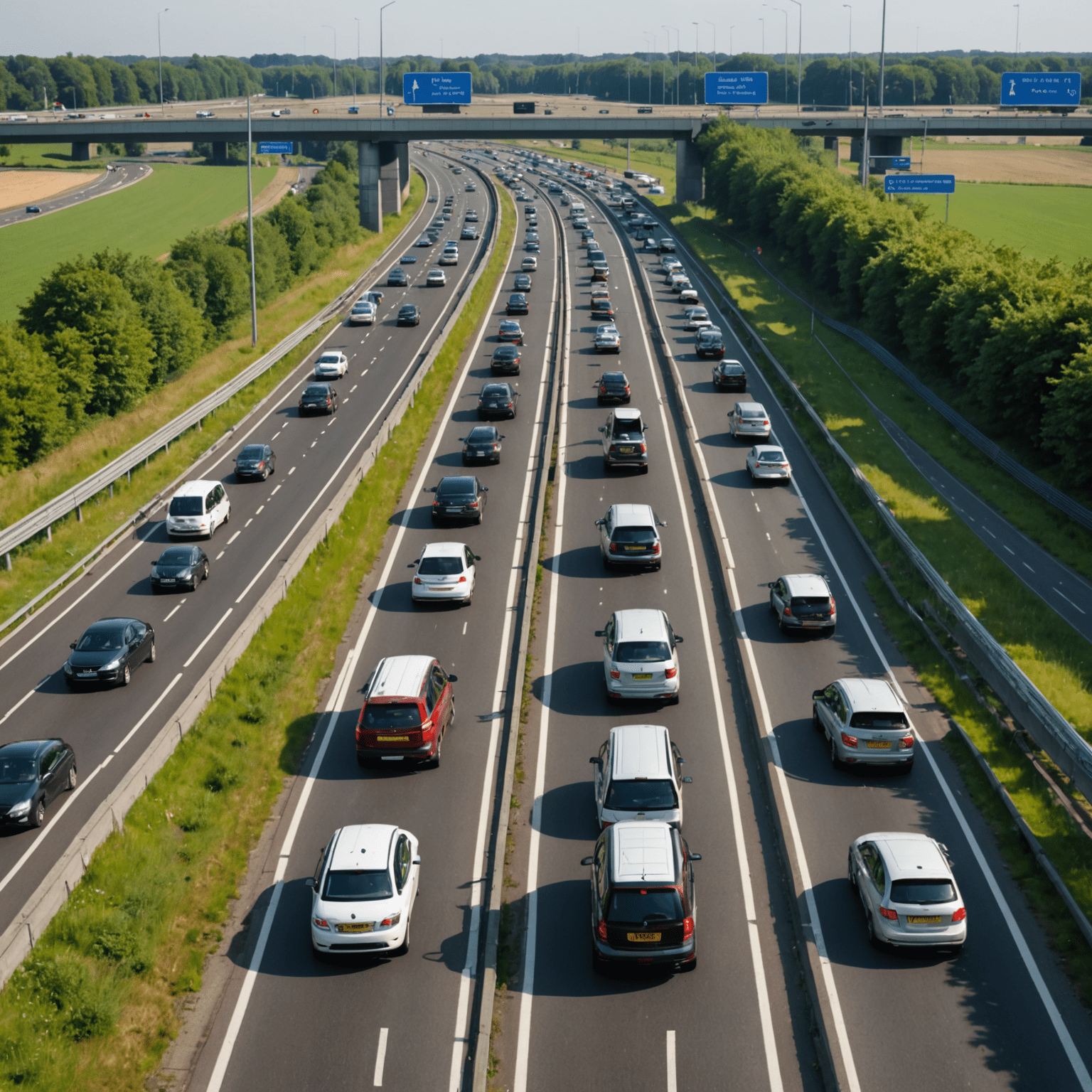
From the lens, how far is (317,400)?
186ft

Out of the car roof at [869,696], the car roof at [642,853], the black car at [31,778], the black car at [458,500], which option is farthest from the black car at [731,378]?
the car roof at [642,853]

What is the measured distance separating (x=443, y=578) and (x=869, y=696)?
1361cm

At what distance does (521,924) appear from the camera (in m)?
21.2

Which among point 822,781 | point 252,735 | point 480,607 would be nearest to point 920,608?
point 822,781

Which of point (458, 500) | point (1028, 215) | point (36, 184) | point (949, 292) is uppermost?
Answer: point (36, 184)

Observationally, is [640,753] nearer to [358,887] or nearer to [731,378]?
[358,887]

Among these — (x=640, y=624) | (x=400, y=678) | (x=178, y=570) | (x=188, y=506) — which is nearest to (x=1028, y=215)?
(x=188, y=506)

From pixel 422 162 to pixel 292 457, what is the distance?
149 m

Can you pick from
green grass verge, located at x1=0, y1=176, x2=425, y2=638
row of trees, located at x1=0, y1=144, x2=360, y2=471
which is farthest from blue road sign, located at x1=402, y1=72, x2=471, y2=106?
green grass verge, located at x1=0, y1=176, x2=425, y2=638

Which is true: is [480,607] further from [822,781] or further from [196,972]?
[196,972]

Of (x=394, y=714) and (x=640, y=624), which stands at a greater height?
(x=640, y=624)

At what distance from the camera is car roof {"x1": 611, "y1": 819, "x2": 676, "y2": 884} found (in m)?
19.4

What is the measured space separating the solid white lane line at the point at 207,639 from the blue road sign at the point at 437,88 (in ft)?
288

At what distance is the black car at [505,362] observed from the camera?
202 feet
